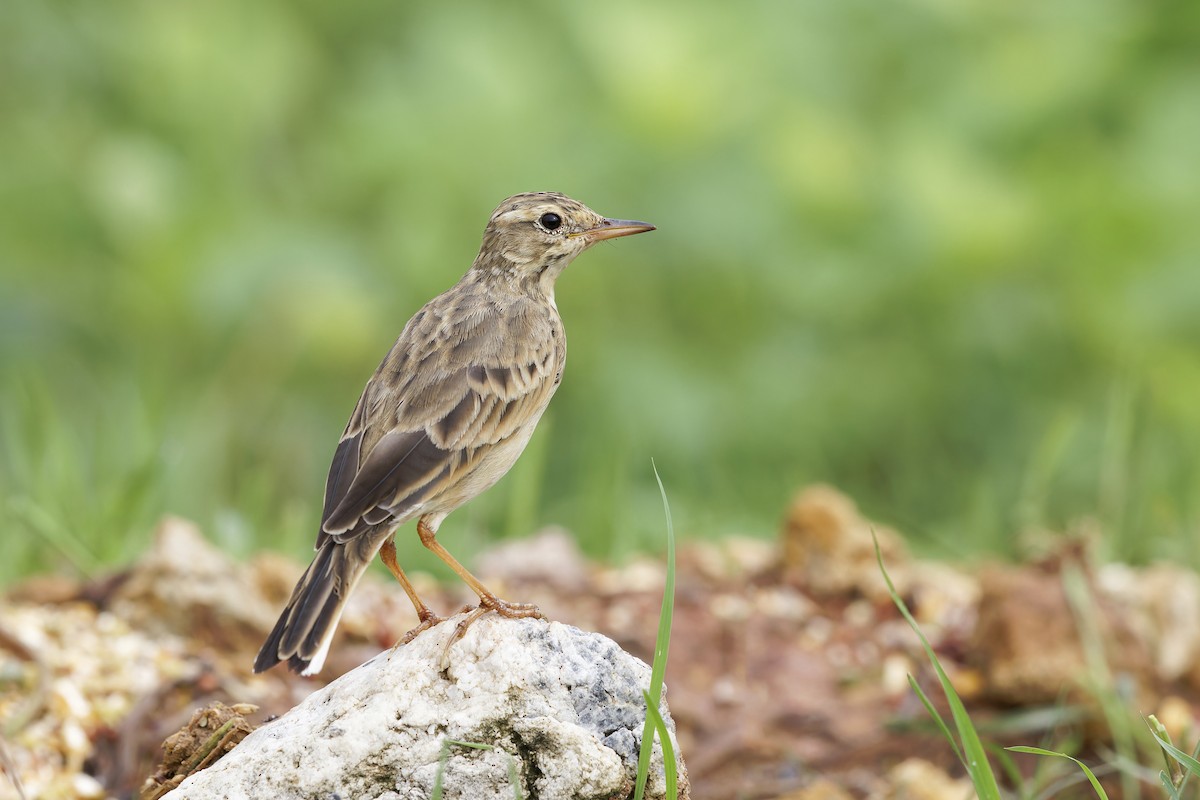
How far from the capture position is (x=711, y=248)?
8859mm

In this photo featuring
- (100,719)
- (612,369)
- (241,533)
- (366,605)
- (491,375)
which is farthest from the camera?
(612,369)

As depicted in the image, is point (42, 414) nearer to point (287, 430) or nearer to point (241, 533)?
point (241, 533)

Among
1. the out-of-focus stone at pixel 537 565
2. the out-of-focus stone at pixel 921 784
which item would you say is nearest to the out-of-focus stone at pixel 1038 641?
the out-of-focus stone at pixel 921 784

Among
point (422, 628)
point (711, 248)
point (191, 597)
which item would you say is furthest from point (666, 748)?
point (711, 248)

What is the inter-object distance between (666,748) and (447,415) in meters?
1.16

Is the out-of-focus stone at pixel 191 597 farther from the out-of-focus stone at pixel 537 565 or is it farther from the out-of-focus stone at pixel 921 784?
the out-of-focus stone at pixel 921 784

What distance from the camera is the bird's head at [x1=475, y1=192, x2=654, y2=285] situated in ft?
15.8

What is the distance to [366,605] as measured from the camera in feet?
18.5

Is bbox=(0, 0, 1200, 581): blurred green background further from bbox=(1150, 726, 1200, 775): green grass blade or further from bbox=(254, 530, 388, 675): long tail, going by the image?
bbox=(1150, 726, 1200, 775): green grass blade

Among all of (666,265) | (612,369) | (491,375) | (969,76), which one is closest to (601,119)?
(666,265)

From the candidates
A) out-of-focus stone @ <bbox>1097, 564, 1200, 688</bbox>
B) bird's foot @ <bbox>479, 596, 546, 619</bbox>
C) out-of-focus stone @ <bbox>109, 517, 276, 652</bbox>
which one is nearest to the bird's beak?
bird's foot @ <bbox>479, 596, 546, 619</bbox>

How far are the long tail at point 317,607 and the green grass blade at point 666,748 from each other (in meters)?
0.81

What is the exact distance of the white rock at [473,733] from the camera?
3.53 metres

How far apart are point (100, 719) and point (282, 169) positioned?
20.4 ft
